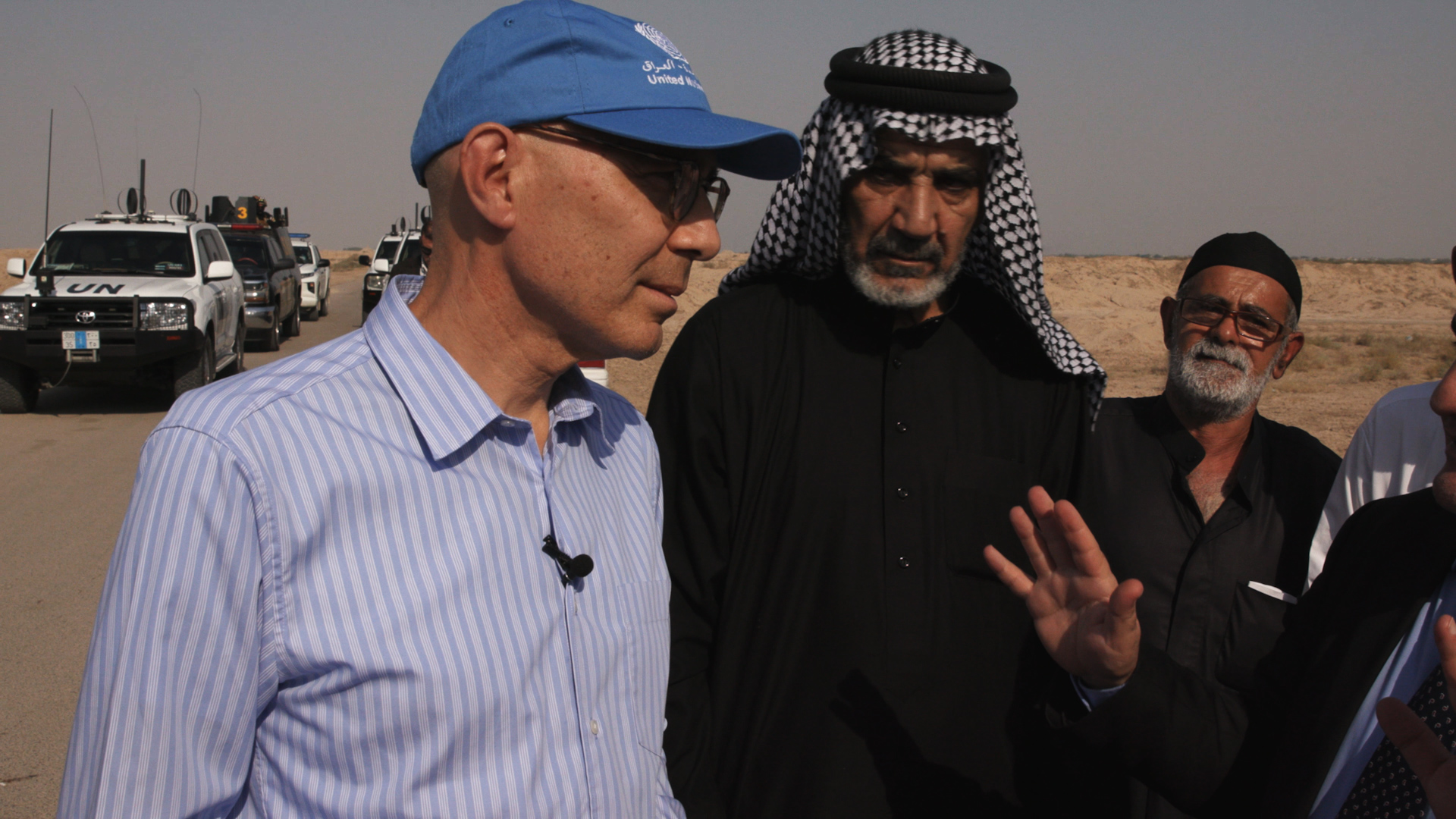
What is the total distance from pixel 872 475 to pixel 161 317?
32.7 ft

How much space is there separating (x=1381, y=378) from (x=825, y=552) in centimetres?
1924

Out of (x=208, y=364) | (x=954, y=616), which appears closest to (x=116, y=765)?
(x=954, y=616)

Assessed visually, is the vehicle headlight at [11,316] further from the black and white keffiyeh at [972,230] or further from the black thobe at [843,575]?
the black thobe at [843,575]

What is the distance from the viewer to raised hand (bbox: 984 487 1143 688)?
171 centimetres

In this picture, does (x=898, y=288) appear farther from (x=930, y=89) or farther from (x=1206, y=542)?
(x=1206, y=542)

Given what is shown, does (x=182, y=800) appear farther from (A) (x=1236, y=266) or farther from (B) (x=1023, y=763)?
(A) (x=1236, y=266)

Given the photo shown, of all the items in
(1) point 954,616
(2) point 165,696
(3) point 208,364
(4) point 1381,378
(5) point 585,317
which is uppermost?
(5) point 585,317

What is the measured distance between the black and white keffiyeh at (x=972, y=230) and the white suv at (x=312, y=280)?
833 inches

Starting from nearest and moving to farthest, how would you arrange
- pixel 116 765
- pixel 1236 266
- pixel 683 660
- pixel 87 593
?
pixel 116 765 < pixel 683 660 < pixel 1236 266 < pixel 87 593

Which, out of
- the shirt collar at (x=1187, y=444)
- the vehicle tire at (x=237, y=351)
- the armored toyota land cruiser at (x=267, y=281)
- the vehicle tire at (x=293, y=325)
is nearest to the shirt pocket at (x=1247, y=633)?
the shirt collar at (x=1187, y=444)

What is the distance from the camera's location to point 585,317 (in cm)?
152

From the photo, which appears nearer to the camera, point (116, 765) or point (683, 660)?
point (116, 765)

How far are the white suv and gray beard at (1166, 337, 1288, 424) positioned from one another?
21.2m

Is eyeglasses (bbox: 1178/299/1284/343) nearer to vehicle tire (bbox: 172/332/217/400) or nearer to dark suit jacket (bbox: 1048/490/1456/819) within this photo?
dark suit jacket (bbox: 1048/490/1456/819)
